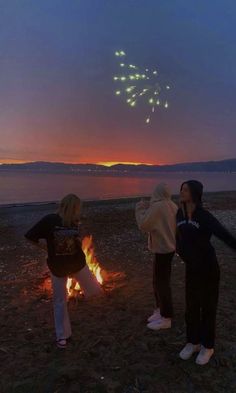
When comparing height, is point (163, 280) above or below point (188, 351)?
above

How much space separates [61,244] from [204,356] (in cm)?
258

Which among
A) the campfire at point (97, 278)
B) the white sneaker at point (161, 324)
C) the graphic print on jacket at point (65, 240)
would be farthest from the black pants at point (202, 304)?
the campfire at point (97, 278)

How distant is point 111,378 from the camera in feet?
16.9

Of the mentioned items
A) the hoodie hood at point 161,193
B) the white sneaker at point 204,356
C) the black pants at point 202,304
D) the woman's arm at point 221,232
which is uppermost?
the hoodie hood at point 161,193

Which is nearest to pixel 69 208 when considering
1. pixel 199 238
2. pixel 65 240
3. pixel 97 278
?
pixel 65 240

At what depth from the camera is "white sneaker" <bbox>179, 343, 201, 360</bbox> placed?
5.54 metres

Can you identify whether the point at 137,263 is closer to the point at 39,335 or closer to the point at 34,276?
the point at 34,276

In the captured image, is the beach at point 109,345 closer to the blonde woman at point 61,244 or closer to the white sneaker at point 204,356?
the white sneaker at point 204,356

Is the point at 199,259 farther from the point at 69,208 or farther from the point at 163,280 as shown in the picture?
the point at 69,208

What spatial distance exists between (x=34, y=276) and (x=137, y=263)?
10.4 ft

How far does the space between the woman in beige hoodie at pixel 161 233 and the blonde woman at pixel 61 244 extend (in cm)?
113

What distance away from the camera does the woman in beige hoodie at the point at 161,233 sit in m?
6.26

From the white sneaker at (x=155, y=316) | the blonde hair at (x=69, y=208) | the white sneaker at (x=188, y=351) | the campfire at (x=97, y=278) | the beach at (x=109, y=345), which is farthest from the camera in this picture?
the campfire at (x=97, y=278)

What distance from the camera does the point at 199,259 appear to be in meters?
5.28
